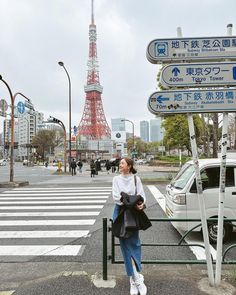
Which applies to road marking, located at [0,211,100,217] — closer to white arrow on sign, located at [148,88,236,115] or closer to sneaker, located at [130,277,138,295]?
sneaker, located at [130,277,138,295]

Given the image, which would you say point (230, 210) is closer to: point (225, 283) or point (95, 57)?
point (225, 283)

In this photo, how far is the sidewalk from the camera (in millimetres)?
3412

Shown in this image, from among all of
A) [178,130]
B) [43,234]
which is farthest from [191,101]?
[178,130]

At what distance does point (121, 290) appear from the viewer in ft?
11.3

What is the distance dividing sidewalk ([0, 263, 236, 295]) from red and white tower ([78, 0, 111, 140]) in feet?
248

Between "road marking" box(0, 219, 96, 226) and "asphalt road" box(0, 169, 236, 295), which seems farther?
"road marking" box(0, 219, 96, 226)

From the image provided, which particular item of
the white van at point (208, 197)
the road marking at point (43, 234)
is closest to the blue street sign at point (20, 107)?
the road marking at point (43, 234)

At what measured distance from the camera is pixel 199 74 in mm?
3471

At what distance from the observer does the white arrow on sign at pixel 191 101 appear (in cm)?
343

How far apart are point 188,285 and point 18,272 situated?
245 cm

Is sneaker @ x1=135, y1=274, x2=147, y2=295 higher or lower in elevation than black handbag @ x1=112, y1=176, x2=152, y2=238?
lower

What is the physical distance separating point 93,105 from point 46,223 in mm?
75061

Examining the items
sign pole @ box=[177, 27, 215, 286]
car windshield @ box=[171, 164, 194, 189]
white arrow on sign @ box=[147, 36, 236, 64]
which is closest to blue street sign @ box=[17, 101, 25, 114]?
car windshield @ box=[171, 164, 194, 189]

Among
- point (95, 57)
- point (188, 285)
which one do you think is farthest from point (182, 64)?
point (95, 57)
